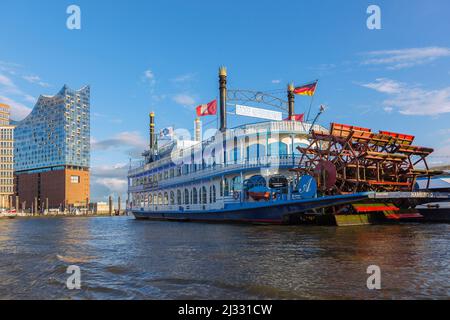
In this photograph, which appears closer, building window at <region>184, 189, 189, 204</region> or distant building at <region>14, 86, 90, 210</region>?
building window at <region>184, 189, 189, 204</region>

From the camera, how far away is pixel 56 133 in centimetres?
13025

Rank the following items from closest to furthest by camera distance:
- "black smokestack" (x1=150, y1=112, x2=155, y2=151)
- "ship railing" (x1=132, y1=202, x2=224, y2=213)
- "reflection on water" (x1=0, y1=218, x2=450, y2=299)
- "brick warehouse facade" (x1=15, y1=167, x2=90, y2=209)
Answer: "reflection on water" (x1=0, y1=218, x2=450, y2=299), "ship railing" (x1=132, y1=202, x2=224, y2=213), "black smokestack" (x1=150, y1=112, x2=155, y2=151), "brick warehouse facade" (x1=15, y1=167, x2=90, y2=209)

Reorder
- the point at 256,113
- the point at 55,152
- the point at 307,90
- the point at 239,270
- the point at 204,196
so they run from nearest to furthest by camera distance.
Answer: the point at 239,270
the point at 307,90
the point at 256,113
the point at 204,196
the point at 55,152

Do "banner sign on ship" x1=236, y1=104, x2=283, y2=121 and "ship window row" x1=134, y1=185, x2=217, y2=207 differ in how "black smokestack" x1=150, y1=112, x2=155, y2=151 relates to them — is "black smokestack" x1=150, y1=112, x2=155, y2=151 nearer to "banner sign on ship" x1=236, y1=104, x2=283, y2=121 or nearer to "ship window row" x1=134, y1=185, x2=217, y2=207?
"ship window row" x1=134, y1=185, x2=217, y2=207

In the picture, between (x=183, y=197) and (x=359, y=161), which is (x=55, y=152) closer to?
(x=183, y=197)

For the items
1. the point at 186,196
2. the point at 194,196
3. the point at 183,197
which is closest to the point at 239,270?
the point at 194,196

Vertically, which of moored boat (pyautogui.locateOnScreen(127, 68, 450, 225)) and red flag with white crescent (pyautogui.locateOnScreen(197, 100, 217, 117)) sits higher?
red flag with white crescent (pyautogui.locateOnScreen(197, 100, 217, 117))

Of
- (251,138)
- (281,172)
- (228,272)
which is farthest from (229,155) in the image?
(228,272)

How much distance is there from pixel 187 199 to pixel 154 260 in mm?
24234

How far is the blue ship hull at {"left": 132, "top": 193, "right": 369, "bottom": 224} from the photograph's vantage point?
20766 millimetres

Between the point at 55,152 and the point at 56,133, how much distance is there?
654 centimetres

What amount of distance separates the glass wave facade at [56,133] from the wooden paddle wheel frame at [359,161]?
114 meters

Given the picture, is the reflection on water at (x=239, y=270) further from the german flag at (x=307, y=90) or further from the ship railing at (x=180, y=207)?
the german flag at (x=307, y=90)

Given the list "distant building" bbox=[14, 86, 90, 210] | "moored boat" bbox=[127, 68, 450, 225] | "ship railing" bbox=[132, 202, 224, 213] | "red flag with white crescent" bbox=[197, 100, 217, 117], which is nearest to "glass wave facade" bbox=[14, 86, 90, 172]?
"distant building" bbox=[14, 86, 90, 210]
